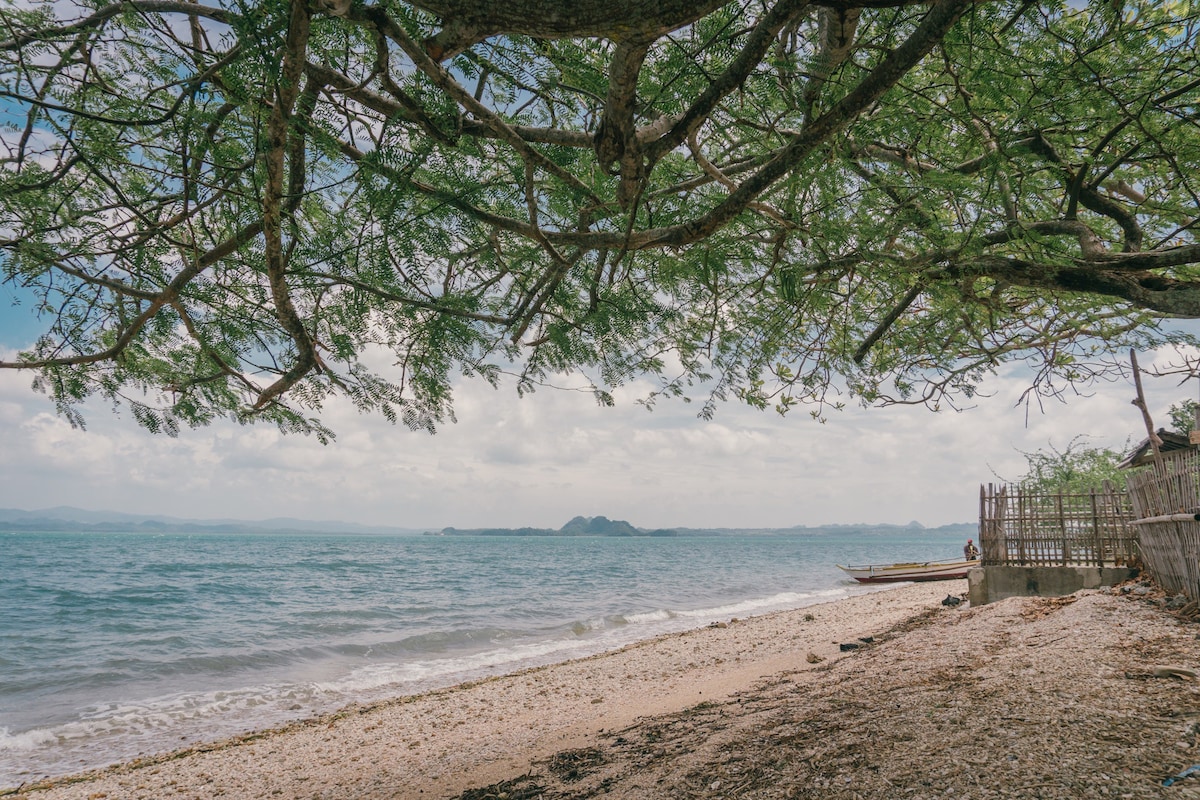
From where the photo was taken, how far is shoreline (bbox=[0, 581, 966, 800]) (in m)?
4.88

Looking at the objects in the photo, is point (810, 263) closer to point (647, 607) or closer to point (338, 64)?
point (338, 64)

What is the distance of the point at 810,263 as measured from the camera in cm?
412

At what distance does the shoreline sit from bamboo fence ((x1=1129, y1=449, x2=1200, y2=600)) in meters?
3.21

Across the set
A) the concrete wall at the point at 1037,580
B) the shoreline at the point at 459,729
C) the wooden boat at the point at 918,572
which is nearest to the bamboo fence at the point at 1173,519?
the concrete wall at the point at 1037,580

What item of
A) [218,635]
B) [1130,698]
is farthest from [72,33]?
[218,635]

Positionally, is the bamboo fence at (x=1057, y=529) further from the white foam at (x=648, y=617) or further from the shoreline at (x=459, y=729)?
the white foam at (x=648, y=617)

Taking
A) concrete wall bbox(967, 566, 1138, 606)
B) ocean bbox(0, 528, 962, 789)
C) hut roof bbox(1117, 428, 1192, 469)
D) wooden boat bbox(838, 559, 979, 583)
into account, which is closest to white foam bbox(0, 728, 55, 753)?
ocean bbox(0, 528, 962, 789)

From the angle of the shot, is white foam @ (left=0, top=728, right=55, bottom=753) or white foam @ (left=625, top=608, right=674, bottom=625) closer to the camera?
white foam @ (left=0, top=728, right=55, bottom=753)

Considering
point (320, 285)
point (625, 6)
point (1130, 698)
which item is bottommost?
point (1130, 698)

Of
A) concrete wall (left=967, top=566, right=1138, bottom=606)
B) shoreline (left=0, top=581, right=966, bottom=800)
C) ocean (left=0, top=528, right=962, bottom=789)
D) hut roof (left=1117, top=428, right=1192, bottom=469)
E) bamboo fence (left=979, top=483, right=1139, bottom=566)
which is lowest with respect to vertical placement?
ocean (left=0, top=528, right=962, bottom=789)

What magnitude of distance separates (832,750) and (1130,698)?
1.33 m

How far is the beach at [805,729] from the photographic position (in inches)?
Result: 92.9

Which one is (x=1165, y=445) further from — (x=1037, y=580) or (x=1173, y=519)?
(x=1173, y=519)

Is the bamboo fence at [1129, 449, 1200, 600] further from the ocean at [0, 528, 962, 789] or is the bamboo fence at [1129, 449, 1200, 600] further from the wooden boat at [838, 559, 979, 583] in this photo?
the wooden boat at [838, 559, 979, 583]
